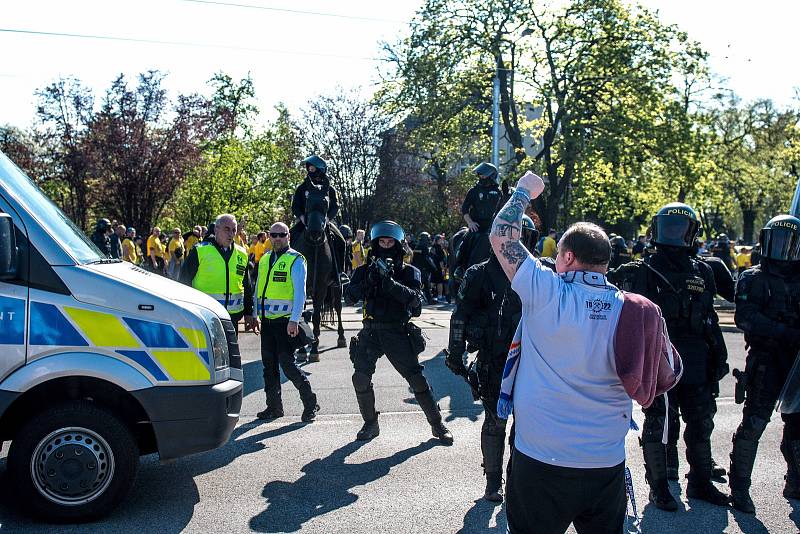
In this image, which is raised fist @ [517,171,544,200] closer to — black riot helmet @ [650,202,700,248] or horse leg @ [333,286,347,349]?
black riot helmet @ [650,202,700,248]

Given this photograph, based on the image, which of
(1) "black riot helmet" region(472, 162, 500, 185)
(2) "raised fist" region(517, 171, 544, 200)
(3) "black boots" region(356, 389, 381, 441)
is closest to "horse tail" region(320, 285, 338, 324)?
(1) "black riot helmet" region(472, 162, 500, 185)

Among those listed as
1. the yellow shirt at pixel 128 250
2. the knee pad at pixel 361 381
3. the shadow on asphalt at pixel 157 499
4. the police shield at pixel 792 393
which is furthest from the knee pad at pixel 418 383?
the yellow shirt at pixel 128 250

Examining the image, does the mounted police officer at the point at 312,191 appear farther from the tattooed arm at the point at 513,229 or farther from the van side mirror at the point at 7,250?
the tattooed arm at the point at 513,229

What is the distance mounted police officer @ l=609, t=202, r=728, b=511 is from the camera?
5.41m

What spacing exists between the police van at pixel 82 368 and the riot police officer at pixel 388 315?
1.91 m

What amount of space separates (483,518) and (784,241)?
2782 millimetres

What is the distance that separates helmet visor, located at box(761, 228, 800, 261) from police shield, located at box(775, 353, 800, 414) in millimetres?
673

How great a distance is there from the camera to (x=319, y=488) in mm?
5801

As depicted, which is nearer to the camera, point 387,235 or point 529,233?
point 529,233

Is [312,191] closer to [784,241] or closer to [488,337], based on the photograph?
[488,337]

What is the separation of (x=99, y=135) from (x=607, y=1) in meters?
19.9

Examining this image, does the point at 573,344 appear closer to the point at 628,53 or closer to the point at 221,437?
the point at 221,437

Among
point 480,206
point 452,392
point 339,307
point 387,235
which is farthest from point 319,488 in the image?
point 339,307

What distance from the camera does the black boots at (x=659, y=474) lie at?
545 centimetres
